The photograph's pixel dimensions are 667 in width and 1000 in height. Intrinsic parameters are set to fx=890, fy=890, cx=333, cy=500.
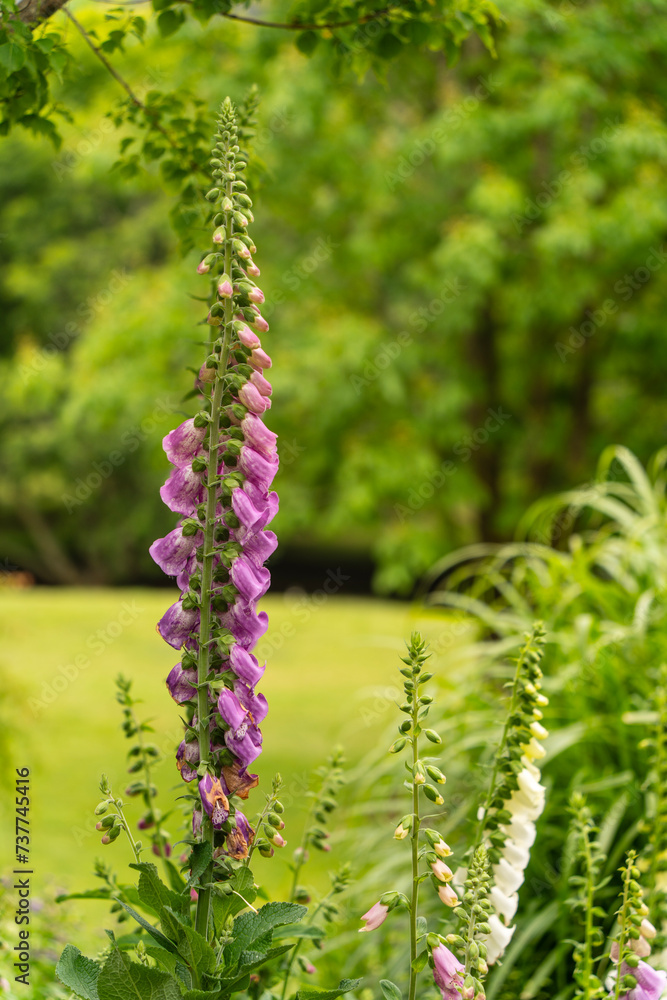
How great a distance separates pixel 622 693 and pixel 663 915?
1229 mm

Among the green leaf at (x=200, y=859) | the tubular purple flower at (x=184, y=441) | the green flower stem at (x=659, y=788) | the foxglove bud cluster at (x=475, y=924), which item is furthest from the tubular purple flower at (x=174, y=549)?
the green flower stem at (x=659, y=788)

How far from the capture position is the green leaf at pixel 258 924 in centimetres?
127

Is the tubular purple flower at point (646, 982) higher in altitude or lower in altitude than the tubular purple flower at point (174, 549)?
lower

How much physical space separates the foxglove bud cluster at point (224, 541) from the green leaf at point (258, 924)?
9cm

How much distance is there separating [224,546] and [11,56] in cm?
97

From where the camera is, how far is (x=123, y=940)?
1.59 meters

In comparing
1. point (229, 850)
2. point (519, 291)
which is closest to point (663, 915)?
point (229, 850)

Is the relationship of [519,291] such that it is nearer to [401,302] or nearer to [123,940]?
[401,302]

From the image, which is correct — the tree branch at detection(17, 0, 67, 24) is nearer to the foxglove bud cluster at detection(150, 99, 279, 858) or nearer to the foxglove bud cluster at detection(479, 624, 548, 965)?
the foxglove bud cluster at detection(150, 99, 279, 858)

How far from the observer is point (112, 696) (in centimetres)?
880

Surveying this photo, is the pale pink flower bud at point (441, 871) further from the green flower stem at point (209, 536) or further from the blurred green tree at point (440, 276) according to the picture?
the blurred green tree at point (440, 276)

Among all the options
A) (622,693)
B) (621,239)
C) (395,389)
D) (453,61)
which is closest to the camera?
(453,61)

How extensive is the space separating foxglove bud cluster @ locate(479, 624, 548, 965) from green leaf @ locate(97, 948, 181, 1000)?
50 centimetres

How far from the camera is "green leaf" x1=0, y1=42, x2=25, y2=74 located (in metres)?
1.54
